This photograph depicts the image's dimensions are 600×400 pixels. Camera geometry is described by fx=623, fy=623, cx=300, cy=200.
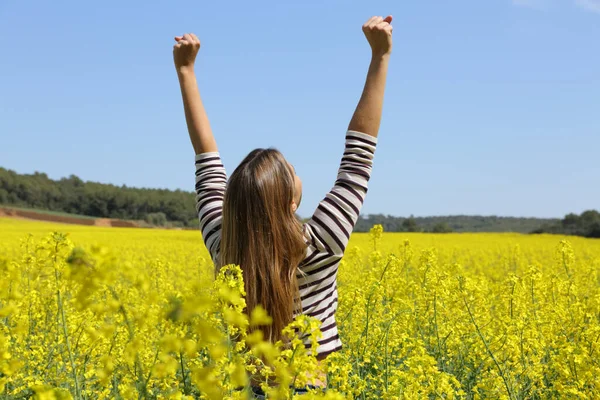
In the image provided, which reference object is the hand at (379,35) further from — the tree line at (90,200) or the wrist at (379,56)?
the tree line at (90,200)

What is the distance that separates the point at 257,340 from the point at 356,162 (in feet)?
3.98

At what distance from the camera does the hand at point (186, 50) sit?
2637 mm

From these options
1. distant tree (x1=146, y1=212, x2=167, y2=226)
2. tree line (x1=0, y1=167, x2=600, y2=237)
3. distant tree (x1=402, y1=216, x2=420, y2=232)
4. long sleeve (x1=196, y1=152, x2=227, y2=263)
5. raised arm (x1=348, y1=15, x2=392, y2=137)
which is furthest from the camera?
tree line (x1=0, y1=167, x2=600, y2=237)

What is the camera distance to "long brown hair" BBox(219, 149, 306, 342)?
2002 mm

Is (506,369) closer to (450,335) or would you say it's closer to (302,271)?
(450,335)

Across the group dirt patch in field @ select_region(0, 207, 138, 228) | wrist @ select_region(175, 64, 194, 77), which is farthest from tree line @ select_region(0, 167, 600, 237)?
wrist @ select_region(175, 64, 194, 77)

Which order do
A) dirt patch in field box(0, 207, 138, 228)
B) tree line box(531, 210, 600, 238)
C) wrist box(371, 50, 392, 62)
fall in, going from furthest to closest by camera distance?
tree line box(531, 210, 600, 238) < dirt patch in field box(0, 207, 138, 228) < wrist box(371, 50, 392, 62)

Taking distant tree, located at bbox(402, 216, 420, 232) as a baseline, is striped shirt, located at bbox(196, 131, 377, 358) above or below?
below

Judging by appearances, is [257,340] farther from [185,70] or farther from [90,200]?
[90,200]

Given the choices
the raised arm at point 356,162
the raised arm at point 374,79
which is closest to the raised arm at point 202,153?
the raised arm at point 356,162

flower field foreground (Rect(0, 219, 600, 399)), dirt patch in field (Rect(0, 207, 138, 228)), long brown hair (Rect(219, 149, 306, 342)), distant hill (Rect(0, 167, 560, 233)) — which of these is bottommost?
flower field foreground (Rect(0, 219, 600, 399))

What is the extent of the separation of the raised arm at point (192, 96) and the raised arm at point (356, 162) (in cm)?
69

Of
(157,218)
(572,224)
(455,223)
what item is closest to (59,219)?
(157,218)

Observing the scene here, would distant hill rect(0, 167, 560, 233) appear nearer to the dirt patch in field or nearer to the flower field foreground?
the dirt patch in field
